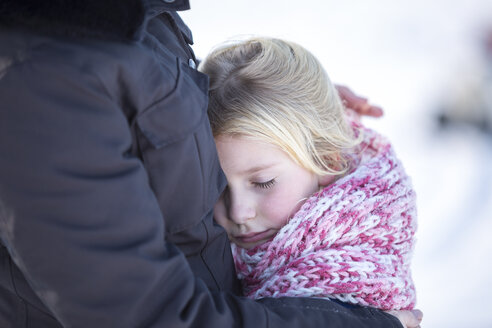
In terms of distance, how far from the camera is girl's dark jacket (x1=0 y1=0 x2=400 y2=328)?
1.92 feet

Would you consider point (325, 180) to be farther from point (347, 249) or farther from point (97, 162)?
point (97, 162)

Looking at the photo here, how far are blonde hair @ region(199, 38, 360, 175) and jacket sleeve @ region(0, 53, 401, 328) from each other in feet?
1.48

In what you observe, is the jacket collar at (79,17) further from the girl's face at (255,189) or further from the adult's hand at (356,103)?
the adult's hand at (356,103)

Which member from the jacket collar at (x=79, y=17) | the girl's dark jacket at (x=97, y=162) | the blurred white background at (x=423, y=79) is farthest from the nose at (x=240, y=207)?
the blurred white background at (x=423, y=79)

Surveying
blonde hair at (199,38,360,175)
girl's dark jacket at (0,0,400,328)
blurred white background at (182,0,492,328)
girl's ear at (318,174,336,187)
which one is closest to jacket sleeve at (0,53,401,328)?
girl's dark jacket at (0,0,400,328)

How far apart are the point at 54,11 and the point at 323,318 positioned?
646 millimetres

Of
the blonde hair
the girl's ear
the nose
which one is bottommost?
the nose

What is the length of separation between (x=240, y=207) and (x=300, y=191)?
150 millimetres

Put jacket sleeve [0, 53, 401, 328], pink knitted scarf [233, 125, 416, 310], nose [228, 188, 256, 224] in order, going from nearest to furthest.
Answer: jacket sleeve [0, 53, 401, 328], pink knitted scarf [233, 125, 416, 310], nose [228, 188, 256, 224]

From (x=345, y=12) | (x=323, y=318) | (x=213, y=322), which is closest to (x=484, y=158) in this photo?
(x=345, y=12)

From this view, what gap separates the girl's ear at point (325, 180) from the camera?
1192 mm

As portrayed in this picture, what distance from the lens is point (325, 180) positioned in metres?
1.19

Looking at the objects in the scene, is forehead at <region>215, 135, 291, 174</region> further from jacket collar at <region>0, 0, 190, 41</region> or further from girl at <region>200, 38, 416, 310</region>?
jacket collar at <region>0, 0, 190, 41</region>

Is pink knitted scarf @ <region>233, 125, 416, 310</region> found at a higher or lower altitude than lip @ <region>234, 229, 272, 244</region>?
higher
